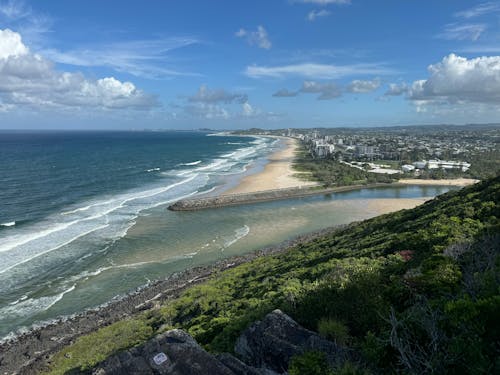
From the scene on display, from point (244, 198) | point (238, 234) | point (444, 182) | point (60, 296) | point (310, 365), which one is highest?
point (310, 365)

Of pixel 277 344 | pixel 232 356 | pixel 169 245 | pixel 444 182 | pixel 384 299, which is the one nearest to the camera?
pixel 232 356

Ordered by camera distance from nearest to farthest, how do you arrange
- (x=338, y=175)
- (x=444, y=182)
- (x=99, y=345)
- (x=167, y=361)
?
1. (x=167, y=361)
2. (x=99, y=345)
3. (x=444, y=182)
4. (x=338, y=175)

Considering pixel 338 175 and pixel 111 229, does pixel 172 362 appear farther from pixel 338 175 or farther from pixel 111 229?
pixel 338 175

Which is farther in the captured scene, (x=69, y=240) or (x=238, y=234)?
(x=238, y=234)

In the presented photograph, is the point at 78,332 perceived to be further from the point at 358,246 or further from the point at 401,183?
the point at 401,183

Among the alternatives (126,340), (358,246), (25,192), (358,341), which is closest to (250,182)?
(25,192)

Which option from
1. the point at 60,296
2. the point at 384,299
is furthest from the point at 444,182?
the point at 60,296
